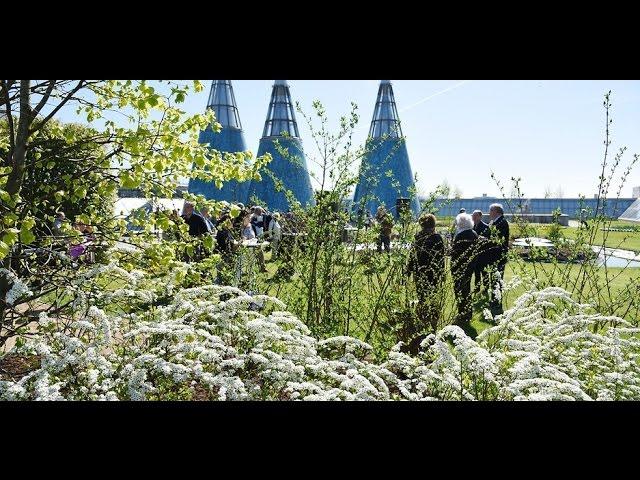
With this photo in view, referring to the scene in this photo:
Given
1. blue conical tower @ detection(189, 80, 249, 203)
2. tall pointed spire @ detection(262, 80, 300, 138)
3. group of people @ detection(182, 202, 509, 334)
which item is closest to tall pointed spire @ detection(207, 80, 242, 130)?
blue conical tower @ detection(189, 80, 249, 203)

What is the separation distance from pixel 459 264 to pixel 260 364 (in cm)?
396

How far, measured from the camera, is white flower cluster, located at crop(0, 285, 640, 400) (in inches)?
97.9

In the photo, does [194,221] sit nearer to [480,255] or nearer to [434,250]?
[434,250]

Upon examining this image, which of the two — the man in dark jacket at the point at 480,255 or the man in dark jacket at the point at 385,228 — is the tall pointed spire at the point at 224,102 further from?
the man in dark jacket at the point at 385,228

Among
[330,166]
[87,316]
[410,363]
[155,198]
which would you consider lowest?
[410,363]

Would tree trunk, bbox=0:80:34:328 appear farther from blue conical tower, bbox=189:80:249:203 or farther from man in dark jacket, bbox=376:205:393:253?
blue conical tower, bbox=189:80:249:203

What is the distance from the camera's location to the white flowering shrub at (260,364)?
249 centimetres

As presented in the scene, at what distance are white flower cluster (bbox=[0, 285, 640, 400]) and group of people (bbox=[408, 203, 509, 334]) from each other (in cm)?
102

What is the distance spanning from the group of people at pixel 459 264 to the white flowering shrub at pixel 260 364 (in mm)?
947

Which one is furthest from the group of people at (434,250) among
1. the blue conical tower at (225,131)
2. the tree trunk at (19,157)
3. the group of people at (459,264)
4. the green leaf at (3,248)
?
the blue conical tower at (225,131)
